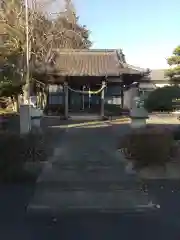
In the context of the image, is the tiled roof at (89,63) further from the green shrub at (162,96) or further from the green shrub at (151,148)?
the green shrub at (151,148)

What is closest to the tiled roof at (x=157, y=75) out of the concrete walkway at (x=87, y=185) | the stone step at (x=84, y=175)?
the concrete walkway at (x=87, y=185)

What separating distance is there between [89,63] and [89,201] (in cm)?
2532

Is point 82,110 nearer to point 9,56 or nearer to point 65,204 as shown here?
point 9,56

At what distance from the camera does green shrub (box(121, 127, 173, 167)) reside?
10992 millimetres

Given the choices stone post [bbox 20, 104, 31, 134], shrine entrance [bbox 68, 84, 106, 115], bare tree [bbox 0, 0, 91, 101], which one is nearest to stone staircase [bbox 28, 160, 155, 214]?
stone post [bbox 20, 104, 31, 134]

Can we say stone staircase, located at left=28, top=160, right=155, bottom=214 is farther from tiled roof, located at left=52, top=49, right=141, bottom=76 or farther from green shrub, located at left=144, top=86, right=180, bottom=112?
tiled roof, located at left=52, top=49, right=141, bottom=76

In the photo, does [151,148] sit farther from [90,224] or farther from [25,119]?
[25,119]

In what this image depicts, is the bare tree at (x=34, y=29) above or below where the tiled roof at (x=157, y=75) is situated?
above

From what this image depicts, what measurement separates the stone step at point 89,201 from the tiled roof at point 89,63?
851 inches

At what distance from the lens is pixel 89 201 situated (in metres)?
8.01

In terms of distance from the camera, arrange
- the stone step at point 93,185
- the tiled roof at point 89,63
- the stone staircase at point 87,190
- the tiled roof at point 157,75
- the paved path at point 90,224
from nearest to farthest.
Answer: the paved path at point 90,224, the stone staircase at point 87,190, the stone step at point 93,185, the tiled roof at point 89,63, the tiled roof at point 157,75

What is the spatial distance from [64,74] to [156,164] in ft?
64.3

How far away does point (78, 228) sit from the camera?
645 centimetres

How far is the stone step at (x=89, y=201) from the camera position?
7590 mm
